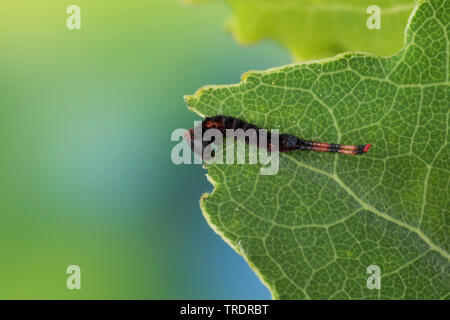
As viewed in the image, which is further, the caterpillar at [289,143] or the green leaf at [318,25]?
the green leaf at [318,25]

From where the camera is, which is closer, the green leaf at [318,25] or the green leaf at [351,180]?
the green leaf at [351,180]

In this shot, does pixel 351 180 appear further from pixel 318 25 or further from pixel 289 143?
pixel 318 25

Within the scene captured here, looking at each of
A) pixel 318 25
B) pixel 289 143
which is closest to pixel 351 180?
pixel 289 143

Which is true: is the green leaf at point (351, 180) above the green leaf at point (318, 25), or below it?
below

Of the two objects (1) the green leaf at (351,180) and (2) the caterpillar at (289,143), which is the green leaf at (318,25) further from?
(2) the caterpillar at (289,143)

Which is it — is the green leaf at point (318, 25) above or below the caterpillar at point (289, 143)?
above

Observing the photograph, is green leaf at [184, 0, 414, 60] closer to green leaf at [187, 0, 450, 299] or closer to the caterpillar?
green leaf at [187, 0, 450, 299]

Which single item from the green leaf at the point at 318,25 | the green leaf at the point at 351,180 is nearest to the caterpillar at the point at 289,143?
the green leaf at the point at 351,180

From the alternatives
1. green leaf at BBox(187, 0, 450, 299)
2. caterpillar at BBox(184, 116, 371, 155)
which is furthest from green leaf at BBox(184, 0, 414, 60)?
caterpillar at BBox(184, 116, 371, 155)
